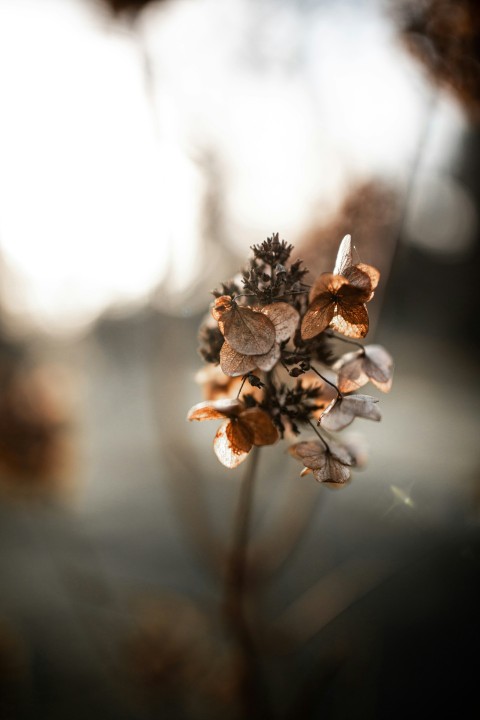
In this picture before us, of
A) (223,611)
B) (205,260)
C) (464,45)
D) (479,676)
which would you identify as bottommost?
(479,676)

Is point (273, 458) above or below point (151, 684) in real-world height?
above

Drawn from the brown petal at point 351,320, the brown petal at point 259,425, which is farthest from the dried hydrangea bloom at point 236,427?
the brown petal at point 351,320

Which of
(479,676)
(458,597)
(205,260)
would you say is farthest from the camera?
(458,597)

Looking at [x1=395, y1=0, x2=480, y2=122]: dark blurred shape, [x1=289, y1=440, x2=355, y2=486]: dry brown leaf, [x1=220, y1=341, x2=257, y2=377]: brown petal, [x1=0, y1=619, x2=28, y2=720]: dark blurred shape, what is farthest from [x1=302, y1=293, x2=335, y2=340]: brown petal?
[x1=0, y1=619, x2=28, y2=720]: dark blurred shape

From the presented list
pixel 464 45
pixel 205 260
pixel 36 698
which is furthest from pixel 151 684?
pixel 464 45

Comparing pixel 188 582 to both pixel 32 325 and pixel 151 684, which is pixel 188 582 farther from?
pixel 32 325

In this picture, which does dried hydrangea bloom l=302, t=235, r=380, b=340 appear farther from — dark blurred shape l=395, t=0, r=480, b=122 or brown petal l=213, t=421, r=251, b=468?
dark blurred shape l=395, t=0, r=480, b=122
